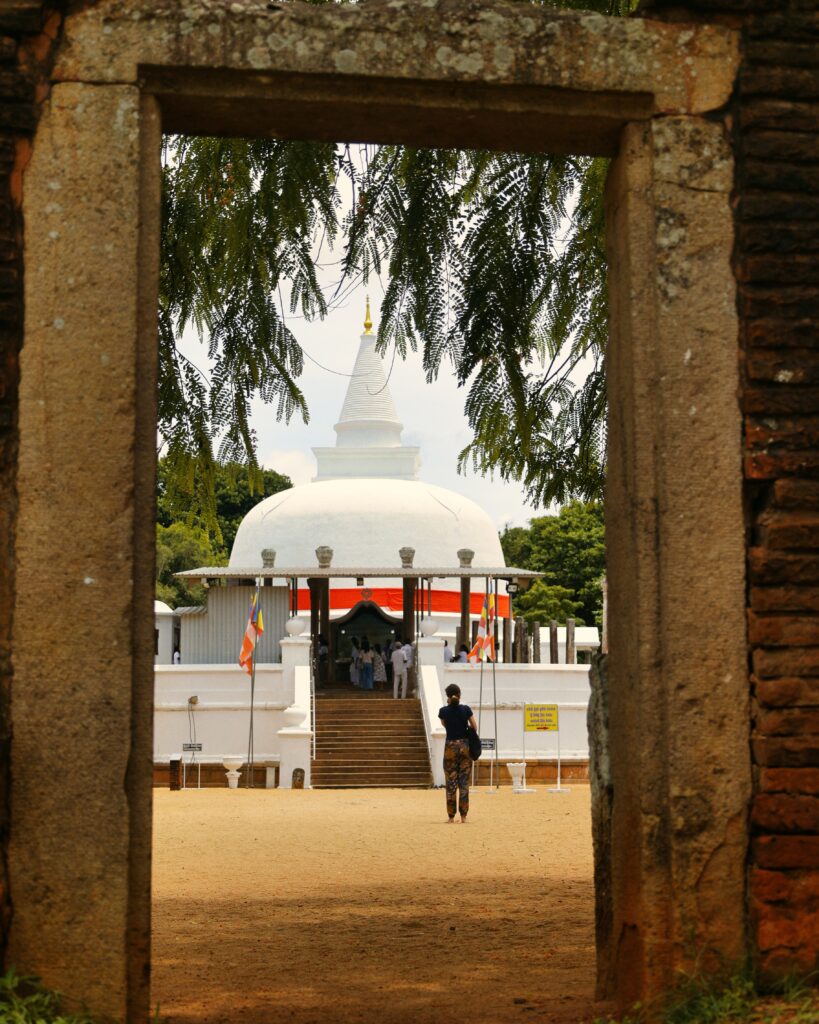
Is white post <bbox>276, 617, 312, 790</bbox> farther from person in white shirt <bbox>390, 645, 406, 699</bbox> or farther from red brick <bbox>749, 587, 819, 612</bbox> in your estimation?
red brick <bbox>749, 587, 819, 612</bbox>

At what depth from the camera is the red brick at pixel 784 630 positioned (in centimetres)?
467

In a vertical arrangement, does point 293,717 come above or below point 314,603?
below

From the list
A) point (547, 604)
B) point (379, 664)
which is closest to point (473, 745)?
point (379, 664)

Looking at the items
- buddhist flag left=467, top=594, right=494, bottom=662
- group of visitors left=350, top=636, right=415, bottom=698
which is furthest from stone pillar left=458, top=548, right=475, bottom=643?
buddhist flag left=467, top=594, right=494, bottom=662

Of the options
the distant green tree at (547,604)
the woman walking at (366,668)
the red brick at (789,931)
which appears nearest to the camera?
the red brick at (789,931)

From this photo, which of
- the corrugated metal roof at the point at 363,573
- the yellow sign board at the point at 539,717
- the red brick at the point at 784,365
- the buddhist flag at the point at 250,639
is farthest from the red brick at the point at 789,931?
the corrugated metal roof at the point at 363,573

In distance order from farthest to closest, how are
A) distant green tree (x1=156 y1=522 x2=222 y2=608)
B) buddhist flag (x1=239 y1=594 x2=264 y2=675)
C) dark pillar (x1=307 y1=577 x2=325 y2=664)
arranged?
distant green tree (x1=156 y1=522 x2=222 y2=608) → dark pillar (x1=307 y1=577 x2=325 y2=664) → buddhist flag (x1=239 y1=594 x2=264 y2=675)

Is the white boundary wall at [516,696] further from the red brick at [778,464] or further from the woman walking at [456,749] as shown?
the red brick at [778,464]

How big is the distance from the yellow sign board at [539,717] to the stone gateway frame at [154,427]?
16587mm

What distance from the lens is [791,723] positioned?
4.63 m

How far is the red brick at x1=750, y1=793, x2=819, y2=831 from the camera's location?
15.1 ft

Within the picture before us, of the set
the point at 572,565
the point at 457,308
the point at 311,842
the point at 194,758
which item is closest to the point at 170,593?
the point at 572,565

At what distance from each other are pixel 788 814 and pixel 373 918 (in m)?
4.44

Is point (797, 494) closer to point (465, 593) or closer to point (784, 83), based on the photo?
point (784, 83)
